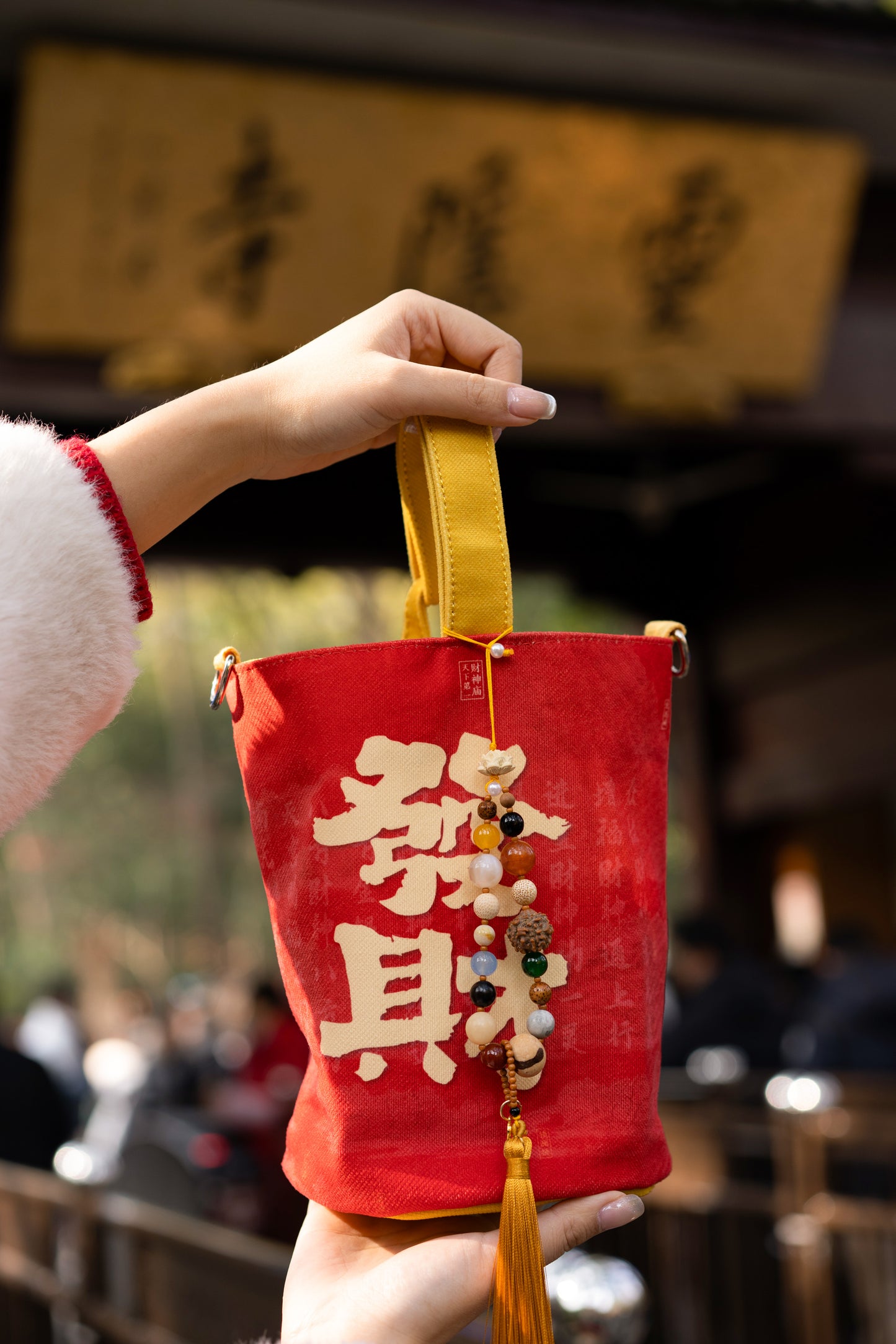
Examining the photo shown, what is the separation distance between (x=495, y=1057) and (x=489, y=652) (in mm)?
267

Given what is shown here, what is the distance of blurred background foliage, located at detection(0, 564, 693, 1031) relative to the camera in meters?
20.2

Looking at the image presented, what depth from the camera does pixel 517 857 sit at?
830 mm

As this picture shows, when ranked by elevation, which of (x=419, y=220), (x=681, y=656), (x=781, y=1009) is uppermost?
(x=419, y=220)

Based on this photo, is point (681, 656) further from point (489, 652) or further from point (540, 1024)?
point (540, 1024)

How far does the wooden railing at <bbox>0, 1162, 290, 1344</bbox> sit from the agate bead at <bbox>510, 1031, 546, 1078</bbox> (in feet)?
3.28

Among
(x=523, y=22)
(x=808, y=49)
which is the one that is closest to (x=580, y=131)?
(x=523, y=22)

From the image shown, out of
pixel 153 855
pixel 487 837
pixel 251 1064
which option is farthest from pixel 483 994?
pixel 153 855

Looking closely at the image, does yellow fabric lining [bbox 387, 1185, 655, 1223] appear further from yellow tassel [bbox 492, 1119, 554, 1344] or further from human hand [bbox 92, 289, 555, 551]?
human hand [bbox 92, 289, 555, 551]

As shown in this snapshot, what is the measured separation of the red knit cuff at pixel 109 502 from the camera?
2.82 ft

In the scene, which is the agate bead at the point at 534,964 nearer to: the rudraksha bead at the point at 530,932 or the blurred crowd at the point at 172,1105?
the rudraksha bead at the point at 530,932

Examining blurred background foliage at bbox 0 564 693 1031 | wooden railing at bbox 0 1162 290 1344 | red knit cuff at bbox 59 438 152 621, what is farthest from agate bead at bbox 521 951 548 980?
blurred background foliage at bbox 0 564 693 1031

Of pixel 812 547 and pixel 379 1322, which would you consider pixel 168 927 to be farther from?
pixel 379 1322

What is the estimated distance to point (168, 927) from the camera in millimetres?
25484

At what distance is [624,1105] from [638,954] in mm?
101
